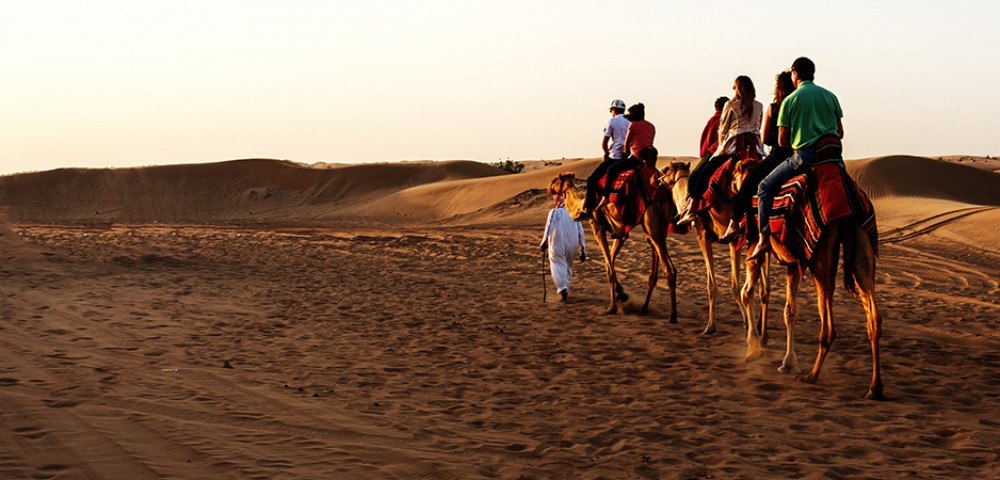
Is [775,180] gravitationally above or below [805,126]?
below

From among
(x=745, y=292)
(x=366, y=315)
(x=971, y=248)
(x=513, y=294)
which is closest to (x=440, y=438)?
(x=745, y=292)

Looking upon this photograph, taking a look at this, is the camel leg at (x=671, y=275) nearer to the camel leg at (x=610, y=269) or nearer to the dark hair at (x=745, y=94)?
the camel leg at (x=610, y=269)

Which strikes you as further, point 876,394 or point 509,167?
point 509,167

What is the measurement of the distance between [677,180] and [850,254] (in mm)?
4501

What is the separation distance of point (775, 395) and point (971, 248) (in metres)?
17.0

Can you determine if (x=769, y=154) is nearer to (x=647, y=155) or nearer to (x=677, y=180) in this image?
(x=677, y=180)

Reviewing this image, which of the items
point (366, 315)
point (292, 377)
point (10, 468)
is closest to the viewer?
point (10, 468)

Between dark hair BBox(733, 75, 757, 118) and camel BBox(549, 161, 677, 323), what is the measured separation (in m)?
2.41

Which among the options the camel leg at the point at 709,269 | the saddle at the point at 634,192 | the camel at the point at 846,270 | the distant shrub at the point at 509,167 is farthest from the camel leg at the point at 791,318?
the distant shrub at the point at 509,167

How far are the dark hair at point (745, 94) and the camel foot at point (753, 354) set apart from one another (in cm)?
268

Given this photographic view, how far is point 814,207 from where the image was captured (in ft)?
29.9

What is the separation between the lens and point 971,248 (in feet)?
78.4

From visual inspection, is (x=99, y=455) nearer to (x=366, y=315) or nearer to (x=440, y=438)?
(x=440, y=438)

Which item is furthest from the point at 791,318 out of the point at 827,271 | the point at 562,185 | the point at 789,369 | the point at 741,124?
the point at 562,185
